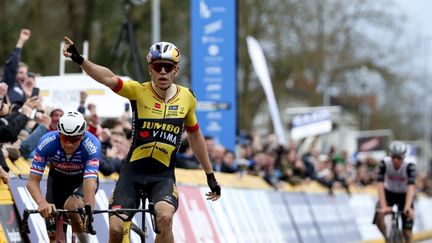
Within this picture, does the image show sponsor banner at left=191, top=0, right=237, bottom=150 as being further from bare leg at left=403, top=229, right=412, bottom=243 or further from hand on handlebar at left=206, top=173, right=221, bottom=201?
hand on handlebar at left=206, top=173, right=221, bottom=201

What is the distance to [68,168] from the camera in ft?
35.8

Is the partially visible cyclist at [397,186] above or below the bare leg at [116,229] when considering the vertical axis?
below

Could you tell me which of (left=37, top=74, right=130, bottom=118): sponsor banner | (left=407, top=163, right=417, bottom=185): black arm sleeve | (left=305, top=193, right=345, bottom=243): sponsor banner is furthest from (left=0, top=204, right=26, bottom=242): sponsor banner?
(left=305, top=193, right=345, bottom=243): sponsor banner

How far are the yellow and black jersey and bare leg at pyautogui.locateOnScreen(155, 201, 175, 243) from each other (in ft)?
1.43

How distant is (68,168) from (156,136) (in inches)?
41.2

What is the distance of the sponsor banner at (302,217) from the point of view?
21641mm

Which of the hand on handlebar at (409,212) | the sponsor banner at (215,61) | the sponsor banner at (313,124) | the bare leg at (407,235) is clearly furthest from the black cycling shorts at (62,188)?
the sponsor banner at (313,124)

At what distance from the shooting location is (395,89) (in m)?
72.1

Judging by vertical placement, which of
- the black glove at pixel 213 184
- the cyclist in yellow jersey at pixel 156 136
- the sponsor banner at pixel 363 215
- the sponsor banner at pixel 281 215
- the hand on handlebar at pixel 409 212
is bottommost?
the sponsor banner at pixel 363 215

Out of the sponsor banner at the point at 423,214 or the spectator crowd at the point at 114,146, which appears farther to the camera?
the sponsor banner at the point at 423,214

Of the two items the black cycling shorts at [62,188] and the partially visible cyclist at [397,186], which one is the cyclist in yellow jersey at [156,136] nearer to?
the black cycling shorts at [62,188]

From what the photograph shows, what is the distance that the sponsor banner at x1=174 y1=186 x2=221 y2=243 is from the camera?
49.8 ft

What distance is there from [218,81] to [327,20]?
37.4 m

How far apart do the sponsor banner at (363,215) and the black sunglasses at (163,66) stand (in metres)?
17.1
